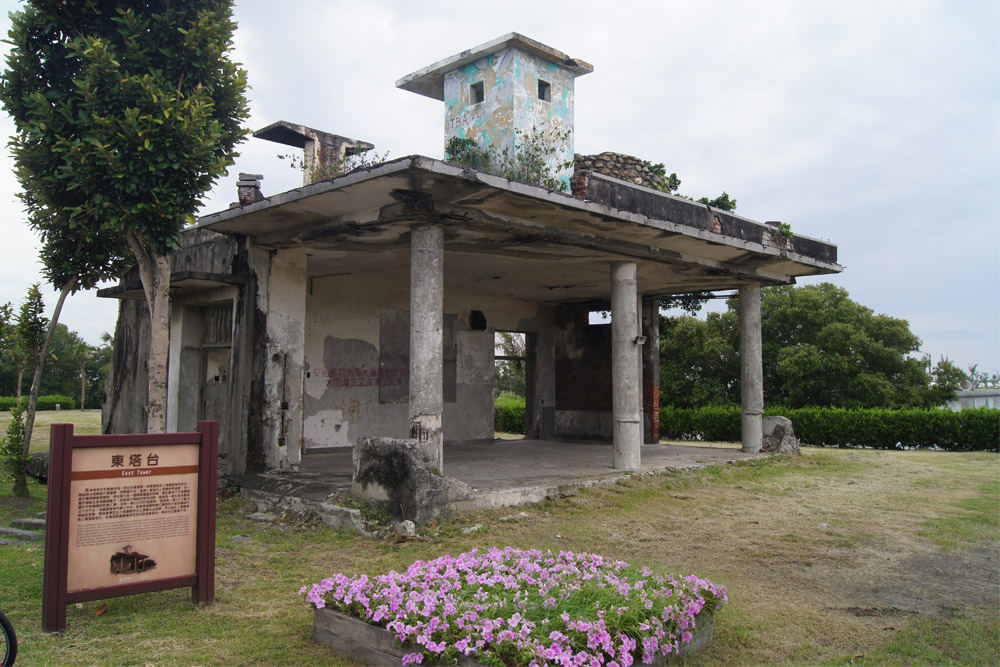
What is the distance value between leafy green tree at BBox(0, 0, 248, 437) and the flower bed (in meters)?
5.24

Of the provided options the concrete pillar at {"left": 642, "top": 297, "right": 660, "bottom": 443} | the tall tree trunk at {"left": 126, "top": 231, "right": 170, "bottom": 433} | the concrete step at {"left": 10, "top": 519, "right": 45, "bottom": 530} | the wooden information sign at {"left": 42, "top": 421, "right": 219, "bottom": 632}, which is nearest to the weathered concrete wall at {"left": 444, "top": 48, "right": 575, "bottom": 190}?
the tall tree trunk at {"left": 126, "top": 231, "right": 170, "bottom": 433}

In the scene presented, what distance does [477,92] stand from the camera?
9.90 m

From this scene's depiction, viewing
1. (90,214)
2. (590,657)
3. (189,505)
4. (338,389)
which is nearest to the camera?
(590,657)

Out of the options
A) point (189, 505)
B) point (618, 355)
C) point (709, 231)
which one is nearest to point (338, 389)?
point (618, 355)

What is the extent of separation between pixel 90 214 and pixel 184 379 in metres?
3.00

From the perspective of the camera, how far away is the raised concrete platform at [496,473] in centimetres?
775

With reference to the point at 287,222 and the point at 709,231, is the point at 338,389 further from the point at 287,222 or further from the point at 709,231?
the point at 709,231

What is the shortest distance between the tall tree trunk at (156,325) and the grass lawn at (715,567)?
140 cm

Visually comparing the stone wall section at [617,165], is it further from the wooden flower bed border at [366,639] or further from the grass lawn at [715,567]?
the wooden flower bed border at [366,639]

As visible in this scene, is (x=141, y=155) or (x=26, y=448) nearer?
(x=141, y=155)

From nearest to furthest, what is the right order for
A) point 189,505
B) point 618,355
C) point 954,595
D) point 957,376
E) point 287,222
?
point 189,505, point 954,595, point 287,222, point 618,355, point 957,376

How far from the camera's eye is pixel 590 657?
3.35 m

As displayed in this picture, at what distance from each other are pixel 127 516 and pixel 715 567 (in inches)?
177

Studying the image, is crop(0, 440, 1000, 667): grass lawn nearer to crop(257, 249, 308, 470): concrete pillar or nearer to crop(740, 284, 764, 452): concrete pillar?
crop(257, 249, 308, 470): concrete pillar
